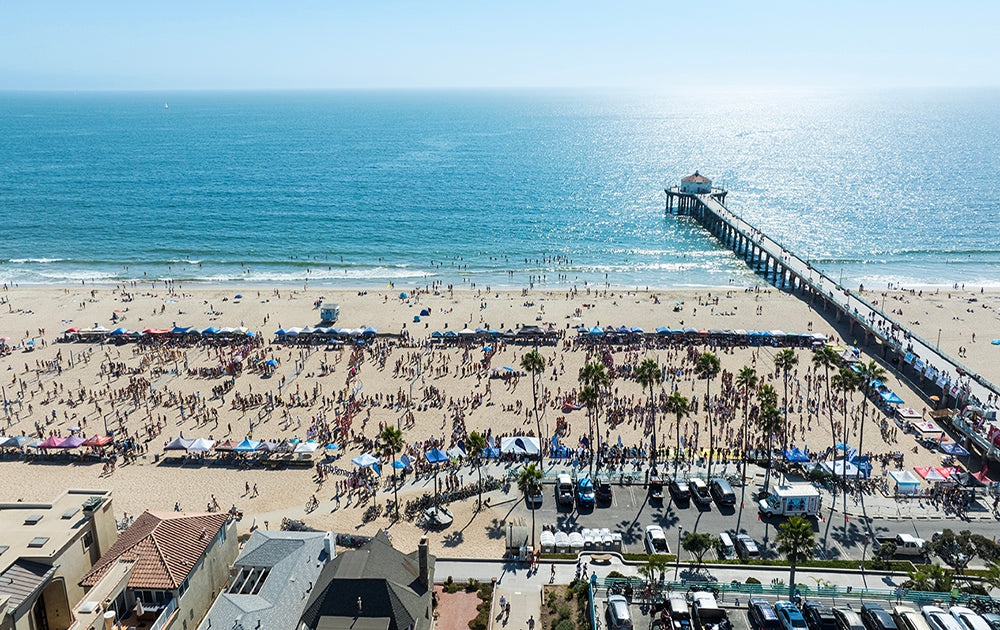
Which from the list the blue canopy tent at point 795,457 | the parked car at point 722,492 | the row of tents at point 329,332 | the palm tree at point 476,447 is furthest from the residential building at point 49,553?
the blue canopy tent at point 795,457

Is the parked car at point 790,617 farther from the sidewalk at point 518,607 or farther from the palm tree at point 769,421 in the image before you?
the palm tree at point 769,421

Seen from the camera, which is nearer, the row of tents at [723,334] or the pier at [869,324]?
the pier at [869,324]

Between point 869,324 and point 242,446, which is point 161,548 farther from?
point 869,324

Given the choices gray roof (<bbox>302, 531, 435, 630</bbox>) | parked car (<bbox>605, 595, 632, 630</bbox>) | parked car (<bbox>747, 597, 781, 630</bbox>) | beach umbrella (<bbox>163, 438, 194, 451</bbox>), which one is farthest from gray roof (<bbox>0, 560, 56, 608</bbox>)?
parked car (<bbox>747, 597, 781, 630</bbox>)

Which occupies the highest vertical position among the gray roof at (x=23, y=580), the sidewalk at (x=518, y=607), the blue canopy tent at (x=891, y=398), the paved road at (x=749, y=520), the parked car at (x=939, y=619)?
the gray roof at (x=23, y=580)

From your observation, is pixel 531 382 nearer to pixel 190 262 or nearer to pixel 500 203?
pixel 190 262

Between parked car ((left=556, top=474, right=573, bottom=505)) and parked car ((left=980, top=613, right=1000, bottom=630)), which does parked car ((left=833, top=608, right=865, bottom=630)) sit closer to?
parked car ((left=980, top=613, right=1000, bottom=630))

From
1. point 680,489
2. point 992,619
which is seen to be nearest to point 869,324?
point 680,489
